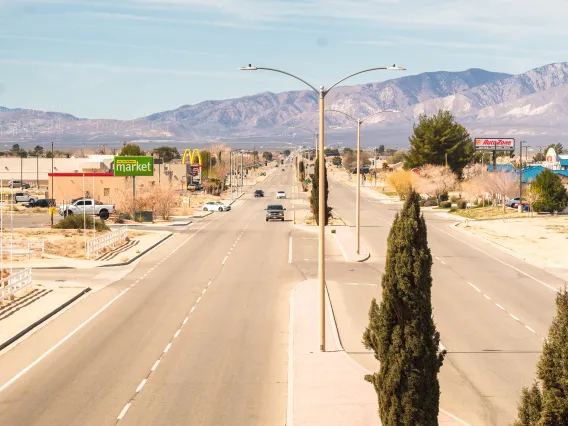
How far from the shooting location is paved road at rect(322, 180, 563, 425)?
21141 mm

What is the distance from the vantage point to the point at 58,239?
5803cm

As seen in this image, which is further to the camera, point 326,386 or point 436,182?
point 436,182

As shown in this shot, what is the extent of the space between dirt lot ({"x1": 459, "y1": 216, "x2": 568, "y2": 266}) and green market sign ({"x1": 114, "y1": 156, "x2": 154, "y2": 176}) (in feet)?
97.1

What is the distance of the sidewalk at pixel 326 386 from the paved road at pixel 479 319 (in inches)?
31.0

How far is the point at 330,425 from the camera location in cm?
1794

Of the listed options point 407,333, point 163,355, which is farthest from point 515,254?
point 407,333

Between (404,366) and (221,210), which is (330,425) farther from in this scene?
(221,210)

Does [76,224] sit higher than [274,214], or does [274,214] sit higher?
[274,214]

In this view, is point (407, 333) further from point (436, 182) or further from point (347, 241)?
point (436, 182)

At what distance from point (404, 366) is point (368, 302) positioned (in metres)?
16.9

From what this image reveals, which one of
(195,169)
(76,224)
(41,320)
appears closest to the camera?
(41,320)

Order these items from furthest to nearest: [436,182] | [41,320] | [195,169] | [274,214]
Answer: [195,169]
[436,182]
[274,214]
[41,320]

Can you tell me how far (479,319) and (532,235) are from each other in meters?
34.6

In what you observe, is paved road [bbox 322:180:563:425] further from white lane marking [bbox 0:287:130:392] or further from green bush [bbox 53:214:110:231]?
green bush [bbox 53:214:110:231]
